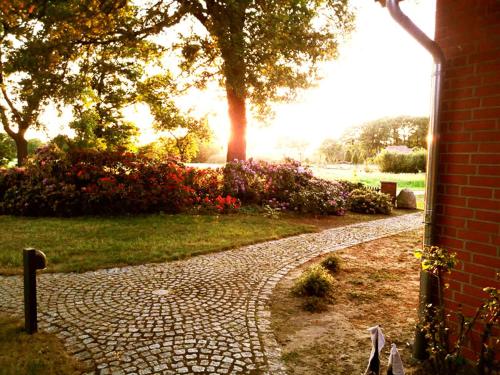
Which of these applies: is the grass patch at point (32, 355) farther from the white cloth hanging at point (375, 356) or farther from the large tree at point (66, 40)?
the large tree at point (66, 40)

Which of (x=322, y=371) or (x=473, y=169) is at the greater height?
(x=473, y=169)

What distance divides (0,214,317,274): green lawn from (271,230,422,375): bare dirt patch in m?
2.25

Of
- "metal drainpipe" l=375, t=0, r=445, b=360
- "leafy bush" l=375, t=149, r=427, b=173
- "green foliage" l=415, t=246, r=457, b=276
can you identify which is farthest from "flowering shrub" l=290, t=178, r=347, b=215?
"leafy bush" l=375, t=149, r=427, b=173

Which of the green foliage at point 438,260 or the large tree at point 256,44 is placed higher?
the large tree at point 256,44

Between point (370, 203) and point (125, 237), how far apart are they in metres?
8.62

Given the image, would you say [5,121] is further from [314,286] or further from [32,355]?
[314,286]

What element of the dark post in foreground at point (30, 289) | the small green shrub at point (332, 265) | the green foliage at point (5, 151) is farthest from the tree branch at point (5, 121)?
the small green shrub at point (332, 265)

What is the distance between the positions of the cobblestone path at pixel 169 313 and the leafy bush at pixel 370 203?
7066 mm

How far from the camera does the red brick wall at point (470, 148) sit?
2654 millimetres

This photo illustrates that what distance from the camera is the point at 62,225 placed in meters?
8.63

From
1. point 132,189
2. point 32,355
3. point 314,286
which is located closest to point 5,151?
point 132,189

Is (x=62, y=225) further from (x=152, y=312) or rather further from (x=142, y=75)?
(x=142, y=75)

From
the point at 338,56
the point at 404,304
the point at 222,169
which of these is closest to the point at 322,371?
the point at 404,304

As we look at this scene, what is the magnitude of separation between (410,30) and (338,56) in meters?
12.3
